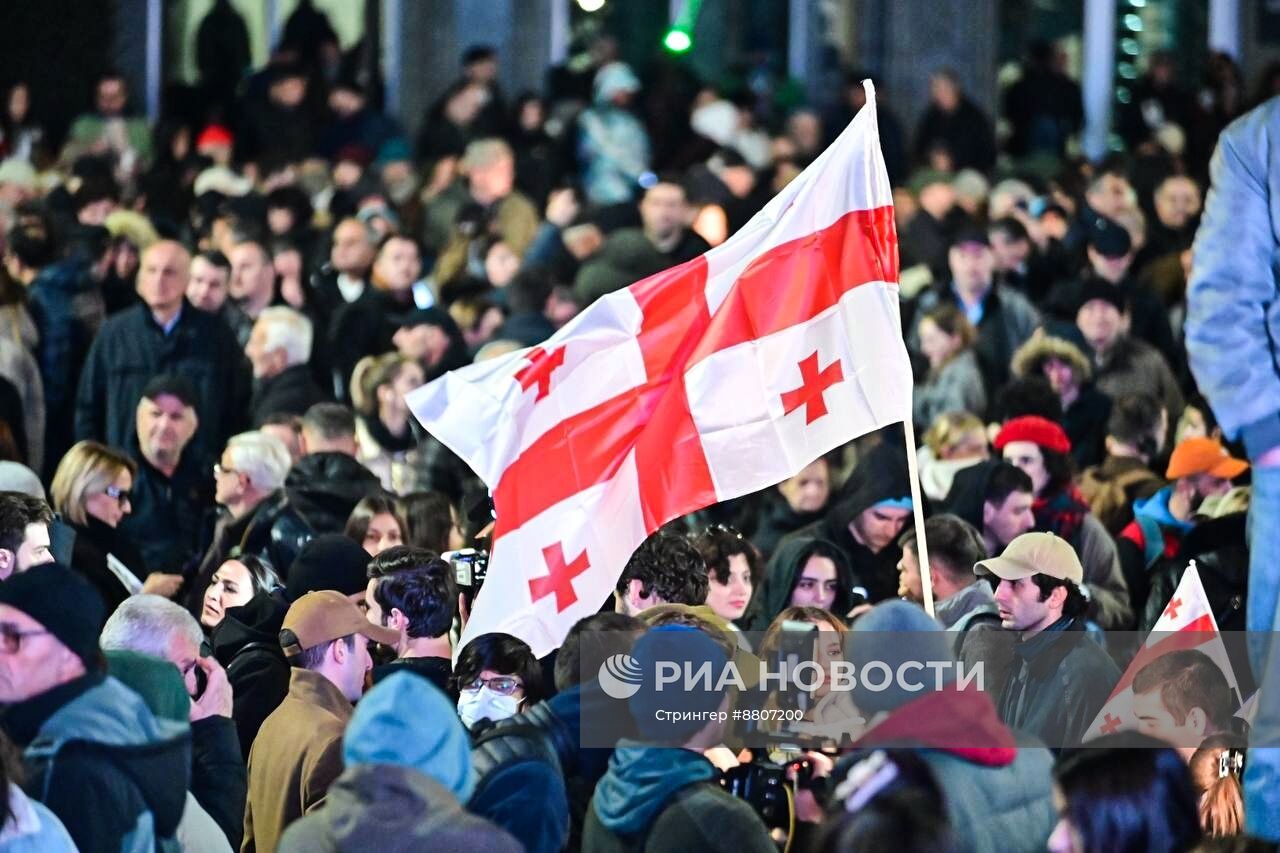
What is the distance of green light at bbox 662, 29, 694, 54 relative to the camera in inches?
945

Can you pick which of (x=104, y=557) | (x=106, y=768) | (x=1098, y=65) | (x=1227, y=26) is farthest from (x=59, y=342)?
(x=1227, y=26)

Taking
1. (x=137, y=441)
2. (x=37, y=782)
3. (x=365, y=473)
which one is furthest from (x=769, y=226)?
(x=137, y=441)

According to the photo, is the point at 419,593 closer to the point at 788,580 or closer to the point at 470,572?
the point at 470,572

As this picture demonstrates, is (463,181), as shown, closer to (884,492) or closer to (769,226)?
(884,492)

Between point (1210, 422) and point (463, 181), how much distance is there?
7443mm

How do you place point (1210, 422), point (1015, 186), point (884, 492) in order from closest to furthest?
point (884, 492) → point (1210, 422) → point (1015, 186)

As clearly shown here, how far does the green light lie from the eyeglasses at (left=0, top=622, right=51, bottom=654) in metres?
18.4

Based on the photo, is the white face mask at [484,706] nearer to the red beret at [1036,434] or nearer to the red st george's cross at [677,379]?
the red st george's cross at [677,379]

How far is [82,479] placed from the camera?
10266 mm

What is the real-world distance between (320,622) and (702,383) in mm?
1676

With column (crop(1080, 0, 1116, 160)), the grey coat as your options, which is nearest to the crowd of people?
the grey coat

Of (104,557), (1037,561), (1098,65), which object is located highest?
(1098,65)

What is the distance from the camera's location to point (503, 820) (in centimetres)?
637

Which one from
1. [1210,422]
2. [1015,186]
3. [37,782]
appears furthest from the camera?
[1015,186]
